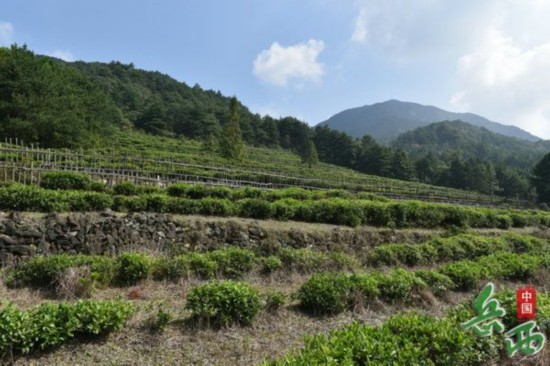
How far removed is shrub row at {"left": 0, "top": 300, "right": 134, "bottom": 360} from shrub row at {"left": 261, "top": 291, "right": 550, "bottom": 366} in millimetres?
2698

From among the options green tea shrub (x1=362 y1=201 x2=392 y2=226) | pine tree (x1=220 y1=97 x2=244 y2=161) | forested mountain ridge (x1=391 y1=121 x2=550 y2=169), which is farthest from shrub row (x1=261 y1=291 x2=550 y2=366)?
forested mountain ridge (x1=391 y1=121 x2=550 y2=169)

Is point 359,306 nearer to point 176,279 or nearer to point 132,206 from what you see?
point 176,279

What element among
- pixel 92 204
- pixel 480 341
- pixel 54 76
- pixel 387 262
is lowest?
pixel 387 262

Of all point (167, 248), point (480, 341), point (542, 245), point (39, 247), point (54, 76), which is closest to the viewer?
point (480, 341)

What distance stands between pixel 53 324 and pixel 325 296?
479cm

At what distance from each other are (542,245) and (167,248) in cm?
1778

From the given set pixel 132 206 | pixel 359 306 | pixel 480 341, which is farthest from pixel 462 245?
pixel 132 206

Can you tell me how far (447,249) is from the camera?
13.8 meters

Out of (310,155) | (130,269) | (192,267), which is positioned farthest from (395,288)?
(310,155)

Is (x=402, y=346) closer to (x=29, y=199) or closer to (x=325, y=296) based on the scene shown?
(x=325, y=296)

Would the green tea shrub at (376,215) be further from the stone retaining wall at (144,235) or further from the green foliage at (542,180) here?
the green foliage at (542,180)

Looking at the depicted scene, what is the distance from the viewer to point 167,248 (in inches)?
430

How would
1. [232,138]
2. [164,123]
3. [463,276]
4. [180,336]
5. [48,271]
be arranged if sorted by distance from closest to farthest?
[180,336]
[48,271]
[463,276]
[232,138]
[164,123]

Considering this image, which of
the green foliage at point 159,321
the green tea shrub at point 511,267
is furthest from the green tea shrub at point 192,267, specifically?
the green tea shrub at point 511,267
